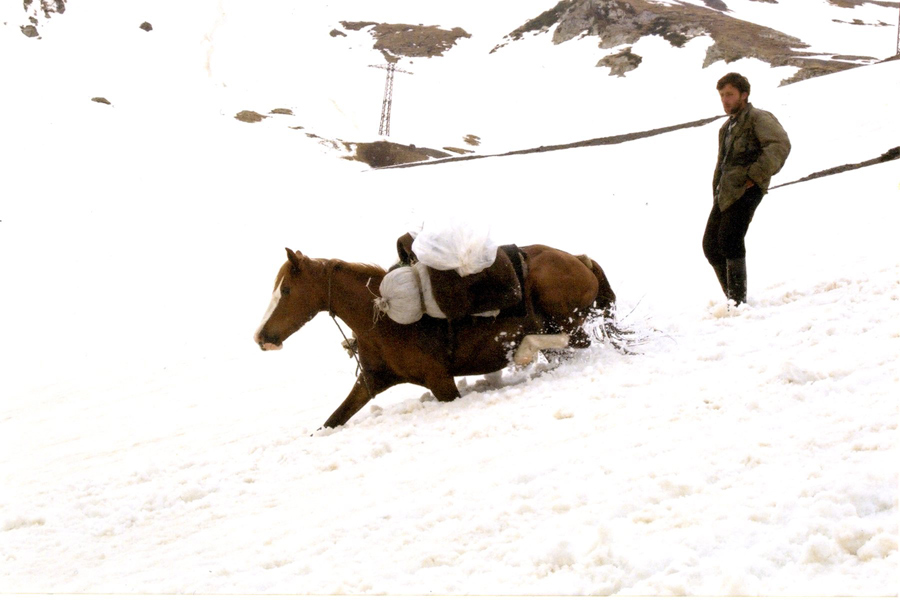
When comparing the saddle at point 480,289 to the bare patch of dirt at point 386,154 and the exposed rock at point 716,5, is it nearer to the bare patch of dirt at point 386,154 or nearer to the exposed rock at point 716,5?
the bare patch of dirt at point 386,154

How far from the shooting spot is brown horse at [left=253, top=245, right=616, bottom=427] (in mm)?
5062

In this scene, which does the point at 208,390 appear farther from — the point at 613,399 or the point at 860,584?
the point at 860,584

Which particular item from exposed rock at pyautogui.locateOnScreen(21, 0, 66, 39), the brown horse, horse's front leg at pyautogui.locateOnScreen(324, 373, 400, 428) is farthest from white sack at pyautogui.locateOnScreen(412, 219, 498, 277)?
exposed rock at pyautogui.locateOnScreen(21, 0, 66, 39)

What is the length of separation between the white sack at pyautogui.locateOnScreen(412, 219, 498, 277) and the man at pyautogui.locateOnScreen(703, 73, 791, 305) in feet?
6.24

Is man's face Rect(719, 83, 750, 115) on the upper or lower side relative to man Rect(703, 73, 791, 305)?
upper

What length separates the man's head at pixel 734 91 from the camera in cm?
560

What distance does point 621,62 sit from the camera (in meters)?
46.5

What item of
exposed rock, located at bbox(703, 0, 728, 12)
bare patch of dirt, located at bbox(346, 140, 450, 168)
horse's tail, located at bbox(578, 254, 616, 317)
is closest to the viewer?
horse's tail, located at bbox(578, 254, 616, 317)

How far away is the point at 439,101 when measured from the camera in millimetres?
49500

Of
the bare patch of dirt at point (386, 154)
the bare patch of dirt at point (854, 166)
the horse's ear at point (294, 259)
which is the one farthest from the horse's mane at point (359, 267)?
the bare patch of dirt at point (386, 154)

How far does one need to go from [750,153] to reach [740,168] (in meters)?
0.13

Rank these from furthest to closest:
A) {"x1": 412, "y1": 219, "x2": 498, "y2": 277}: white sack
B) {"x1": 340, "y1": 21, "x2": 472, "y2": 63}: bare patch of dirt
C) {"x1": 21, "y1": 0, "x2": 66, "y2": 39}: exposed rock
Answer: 1. {"x1": 340, "y1": 21, "x2": 472, "y2": 63}: bare patch of dirt
2. {"x1": 21, "y1": 0, "x2": 66, "y2": 39}: exposed rock
3. {"x1": 412, "y1": 219, "x2": 498, "y2": 277}: white sack

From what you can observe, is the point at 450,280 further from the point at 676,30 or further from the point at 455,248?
the point at 676,30

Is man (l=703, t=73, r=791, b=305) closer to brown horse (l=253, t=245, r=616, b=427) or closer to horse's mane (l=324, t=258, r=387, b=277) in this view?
brown horse (l=253, t=245, r=616, b=427)
